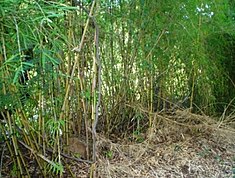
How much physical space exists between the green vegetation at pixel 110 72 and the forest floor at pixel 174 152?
0.33ft

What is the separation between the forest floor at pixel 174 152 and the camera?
8.79ft

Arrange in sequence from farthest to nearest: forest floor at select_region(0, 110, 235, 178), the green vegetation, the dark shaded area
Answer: the dark shaded area → forest floor at select_region(0, 110, 235, 178) → the green vegetation

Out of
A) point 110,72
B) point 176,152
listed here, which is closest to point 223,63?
point 176,152

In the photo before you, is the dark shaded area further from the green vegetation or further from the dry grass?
the dry grass

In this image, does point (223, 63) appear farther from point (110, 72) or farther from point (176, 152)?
point (110, 72)

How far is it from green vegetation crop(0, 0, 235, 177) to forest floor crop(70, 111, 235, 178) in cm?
10

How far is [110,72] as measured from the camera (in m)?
3.03

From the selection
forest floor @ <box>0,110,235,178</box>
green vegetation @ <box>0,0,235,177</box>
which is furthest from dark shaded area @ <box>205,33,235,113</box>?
forest floor @ <box>0,110,235,178</box>

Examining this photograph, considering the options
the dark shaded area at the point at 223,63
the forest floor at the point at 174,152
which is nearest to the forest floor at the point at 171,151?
the forest floor at the point at 174,152

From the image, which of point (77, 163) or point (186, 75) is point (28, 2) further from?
point (186, 75)

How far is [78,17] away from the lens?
2387 mm

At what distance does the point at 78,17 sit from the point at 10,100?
2.57 ft

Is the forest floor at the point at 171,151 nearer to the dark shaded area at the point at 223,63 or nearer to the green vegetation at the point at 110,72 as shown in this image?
the green vegetation at the point at 110,72

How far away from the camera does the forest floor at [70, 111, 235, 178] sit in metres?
2.68
